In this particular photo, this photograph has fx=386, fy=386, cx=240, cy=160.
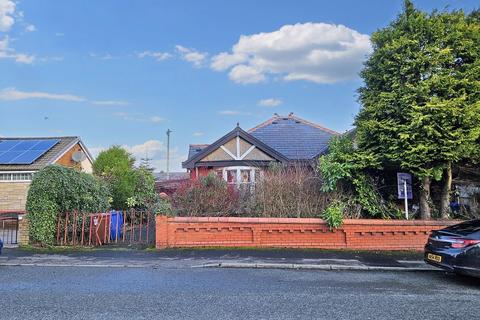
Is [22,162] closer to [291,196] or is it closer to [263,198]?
[263,198]

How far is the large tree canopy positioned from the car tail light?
3716mm

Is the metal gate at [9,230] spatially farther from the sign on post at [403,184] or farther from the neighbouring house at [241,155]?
the sign on post at [403,184]

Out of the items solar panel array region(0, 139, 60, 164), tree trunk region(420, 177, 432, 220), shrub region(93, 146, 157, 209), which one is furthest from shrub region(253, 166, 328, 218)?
solar panel array region(0, 139, 60, 164)

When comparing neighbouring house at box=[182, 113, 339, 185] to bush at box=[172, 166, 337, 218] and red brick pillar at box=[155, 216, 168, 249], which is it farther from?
red brick pillar at box=[155, 216, 168, 249]

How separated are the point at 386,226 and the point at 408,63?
4.88m

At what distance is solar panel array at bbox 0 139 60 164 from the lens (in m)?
21.9

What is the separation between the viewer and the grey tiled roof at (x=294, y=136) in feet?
69.9

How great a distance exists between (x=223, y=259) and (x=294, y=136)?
14232 mm

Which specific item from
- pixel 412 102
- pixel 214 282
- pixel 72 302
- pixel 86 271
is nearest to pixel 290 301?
pixel 214 282

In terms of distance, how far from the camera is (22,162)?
21594 mm

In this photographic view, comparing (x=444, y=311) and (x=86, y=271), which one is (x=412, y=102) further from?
(x=86, y=271)

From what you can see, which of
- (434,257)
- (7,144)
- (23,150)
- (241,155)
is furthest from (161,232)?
(7,144)

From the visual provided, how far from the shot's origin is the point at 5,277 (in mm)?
8227

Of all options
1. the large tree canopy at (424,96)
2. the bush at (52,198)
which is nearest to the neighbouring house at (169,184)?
the bush at (52,198)
